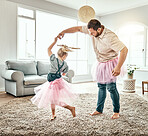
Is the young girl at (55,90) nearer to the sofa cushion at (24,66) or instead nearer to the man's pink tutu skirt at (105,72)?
the man's pink tutu skirt at (105,72)

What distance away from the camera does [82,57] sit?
6.55 meters

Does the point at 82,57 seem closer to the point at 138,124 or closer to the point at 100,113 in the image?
the point at 100,113

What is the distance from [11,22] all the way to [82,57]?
307cm

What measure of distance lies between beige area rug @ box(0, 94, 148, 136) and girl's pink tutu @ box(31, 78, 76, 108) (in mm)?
243

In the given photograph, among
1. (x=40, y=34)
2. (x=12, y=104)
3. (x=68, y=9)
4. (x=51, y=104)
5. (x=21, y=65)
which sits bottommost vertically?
(x=12, y=104)

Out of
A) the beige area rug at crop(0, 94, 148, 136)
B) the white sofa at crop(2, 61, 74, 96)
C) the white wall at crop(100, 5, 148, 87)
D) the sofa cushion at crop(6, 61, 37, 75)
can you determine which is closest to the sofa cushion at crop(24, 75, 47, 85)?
the white sofa at crop(2, 61, 74, 96)

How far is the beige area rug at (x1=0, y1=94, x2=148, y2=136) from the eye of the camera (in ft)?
5.71

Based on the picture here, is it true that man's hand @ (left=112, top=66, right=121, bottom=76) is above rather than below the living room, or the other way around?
below

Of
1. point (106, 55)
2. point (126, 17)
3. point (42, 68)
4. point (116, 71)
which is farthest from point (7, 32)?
point (126, 17)

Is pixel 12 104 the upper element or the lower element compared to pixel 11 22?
lower

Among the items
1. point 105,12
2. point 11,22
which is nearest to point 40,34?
point 11,22

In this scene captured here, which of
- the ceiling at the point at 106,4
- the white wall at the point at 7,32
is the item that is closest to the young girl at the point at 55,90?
the white wall at the point at 7,32

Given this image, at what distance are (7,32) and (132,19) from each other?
160 inches

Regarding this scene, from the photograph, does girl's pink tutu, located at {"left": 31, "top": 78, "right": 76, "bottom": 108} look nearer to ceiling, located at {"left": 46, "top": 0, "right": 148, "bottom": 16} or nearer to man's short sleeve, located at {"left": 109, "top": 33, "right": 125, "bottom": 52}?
man's short sleeve, located at {"left": 109, "top": 33, "right": 125, "bottom": 52}
